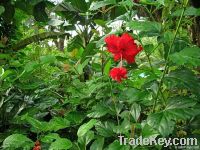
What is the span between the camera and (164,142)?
3.76 feet

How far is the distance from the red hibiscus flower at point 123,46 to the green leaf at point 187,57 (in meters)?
0.16

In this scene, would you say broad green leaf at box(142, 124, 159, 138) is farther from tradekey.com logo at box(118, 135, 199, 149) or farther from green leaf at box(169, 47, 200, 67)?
green leaf at box(169, 47, 200, 67)

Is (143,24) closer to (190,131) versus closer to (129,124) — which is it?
(129,124)

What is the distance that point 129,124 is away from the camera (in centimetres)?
116

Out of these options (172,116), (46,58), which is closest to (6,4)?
(46,58)

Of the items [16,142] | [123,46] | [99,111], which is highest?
[123,46]

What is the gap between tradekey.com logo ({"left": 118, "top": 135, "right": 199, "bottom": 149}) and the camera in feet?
3.59

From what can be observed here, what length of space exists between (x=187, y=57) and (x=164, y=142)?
0.32m

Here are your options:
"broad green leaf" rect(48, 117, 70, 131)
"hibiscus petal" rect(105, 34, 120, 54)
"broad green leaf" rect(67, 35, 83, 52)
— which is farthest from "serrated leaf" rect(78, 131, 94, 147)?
"broad green leaf" rect(67, 35, 83, 52)

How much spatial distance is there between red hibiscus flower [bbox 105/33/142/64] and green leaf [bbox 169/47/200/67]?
16 cm

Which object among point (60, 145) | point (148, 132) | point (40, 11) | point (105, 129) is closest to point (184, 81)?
point (148, 132)

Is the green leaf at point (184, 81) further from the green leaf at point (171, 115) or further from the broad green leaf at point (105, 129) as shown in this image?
the broad green leaf at point (105, 129)

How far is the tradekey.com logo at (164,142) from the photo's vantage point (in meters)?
1.09

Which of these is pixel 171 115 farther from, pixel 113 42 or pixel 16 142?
pixel 16 142
